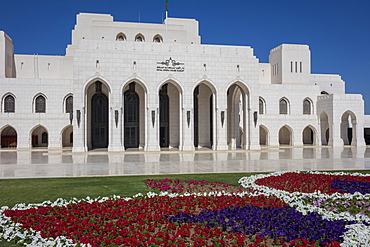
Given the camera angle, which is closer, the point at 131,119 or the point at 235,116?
the point at 235,116

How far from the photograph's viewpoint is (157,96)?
1077 inches

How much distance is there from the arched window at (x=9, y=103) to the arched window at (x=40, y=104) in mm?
2105

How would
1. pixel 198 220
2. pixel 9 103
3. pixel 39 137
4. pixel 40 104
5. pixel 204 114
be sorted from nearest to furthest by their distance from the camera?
pixel 198 220 < pixel 204 114 < pixel 9 103 < pixel 40 104 < pixel 39 137

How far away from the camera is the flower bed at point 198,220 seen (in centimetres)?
Answer: 564

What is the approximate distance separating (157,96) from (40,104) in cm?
1284

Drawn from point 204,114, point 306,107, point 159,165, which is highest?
point 306,107

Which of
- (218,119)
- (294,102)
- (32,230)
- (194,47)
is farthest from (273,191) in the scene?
(294,102)

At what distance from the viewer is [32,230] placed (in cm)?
614

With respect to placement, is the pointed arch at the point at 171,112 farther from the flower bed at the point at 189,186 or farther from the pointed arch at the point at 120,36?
the flower bed at the point at 189,186

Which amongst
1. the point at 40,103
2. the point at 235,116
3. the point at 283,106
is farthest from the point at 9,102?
the point at 283,106

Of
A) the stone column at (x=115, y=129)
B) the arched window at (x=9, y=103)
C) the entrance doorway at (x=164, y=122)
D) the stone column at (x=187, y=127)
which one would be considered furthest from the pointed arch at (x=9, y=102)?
the stone column at (x=187, y=127)

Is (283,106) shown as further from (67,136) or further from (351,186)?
(351,186)

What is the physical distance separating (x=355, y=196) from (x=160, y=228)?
5.55 m

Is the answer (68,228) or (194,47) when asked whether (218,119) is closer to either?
(194,47)
